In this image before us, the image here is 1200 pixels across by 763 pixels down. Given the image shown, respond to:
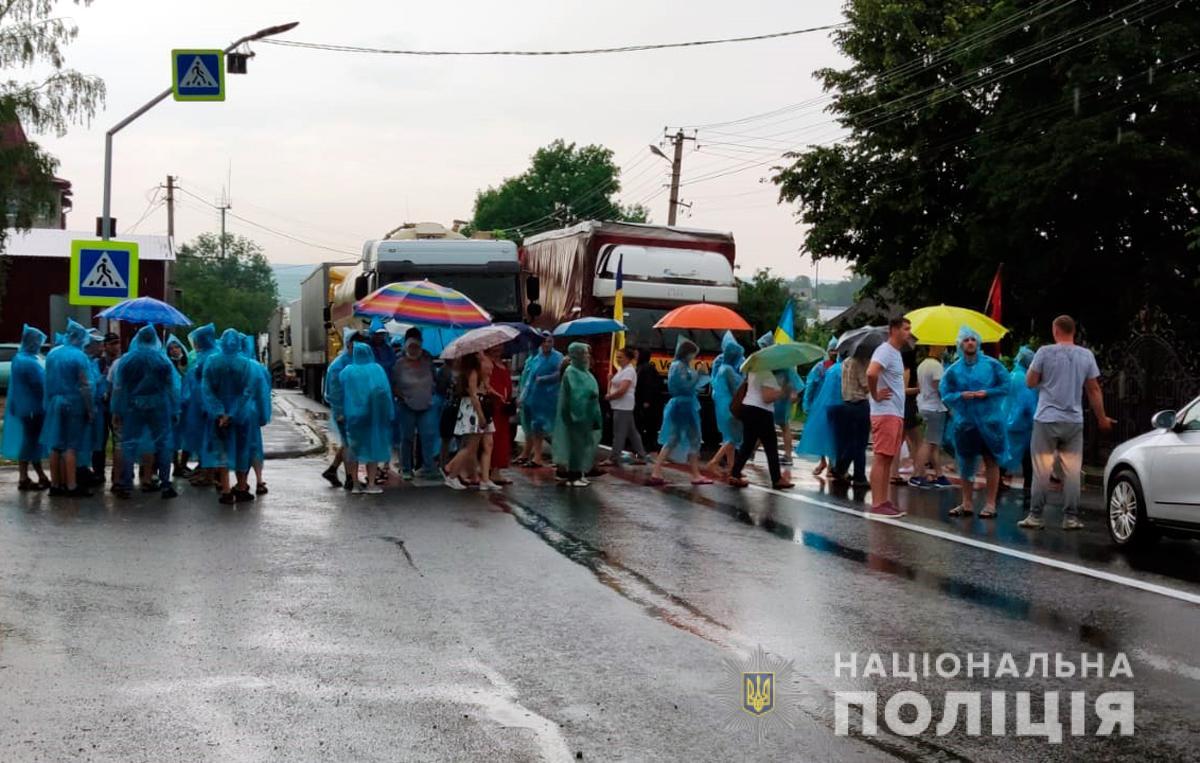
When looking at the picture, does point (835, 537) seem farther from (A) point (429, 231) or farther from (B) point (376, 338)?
(A) point (429, 231)

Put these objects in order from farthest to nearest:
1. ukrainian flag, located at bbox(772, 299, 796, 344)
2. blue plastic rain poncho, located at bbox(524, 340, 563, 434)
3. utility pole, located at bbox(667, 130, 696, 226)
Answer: utility pole, located at bbox(667, 130, 696, 226)
ukrainian flag, located at bbox(772, 299, 796, 344)
blue plastic rain poncho, located at bbox(524, 340, 563, 434)

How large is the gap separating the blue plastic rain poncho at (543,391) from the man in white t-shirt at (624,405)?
693 millimetres

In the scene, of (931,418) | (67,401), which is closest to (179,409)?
(67,401)

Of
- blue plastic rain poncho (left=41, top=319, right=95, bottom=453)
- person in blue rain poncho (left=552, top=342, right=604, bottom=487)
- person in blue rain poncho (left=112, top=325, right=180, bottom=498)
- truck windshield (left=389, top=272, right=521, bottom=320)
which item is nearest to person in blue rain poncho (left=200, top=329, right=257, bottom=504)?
person in blue rain poncho (left=112, top=325, right=180, bottom=498)

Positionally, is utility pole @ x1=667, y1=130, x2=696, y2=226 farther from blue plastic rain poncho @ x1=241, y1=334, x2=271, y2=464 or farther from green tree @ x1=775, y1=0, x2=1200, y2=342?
blue plastic rain poncho @ x1=241, y1=334, x2=271, y2=464

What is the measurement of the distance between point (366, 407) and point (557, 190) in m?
81.2

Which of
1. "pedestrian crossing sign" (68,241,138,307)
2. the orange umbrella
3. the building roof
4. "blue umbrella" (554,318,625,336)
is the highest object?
the building roof

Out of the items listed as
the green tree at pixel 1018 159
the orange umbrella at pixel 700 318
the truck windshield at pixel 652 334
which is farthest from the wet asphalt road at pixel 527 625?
the green tree at pixel 1018 159

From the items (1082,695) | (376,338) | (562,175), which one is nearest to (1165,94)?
(376,338)

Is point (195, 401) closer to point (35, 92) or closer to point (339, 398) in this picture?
point (339, 398)

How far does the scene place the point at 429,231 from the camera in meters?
28.5

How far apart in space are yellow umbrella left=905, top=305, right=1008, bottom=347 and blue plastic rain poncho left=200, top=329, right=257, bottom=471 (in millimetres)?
6840

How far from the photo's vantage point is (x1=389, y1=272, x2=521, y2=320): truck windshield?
80.1 feet

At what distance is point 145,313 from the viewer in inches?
693
